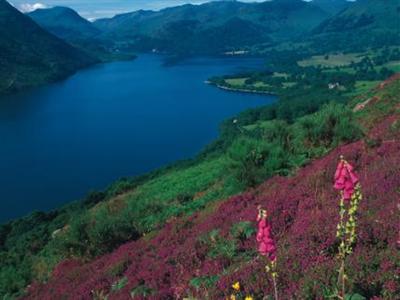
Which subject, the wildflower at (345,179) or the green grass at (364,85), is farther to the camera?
the green grass at (364,85)

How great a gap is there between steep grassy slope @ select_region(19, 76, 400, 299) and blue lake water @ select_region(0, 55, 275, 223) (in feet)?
179

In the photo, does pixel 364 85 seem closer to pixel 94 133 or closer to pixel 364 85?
pixel 364 85

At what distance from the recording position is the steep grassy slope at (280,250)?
7.28 metres

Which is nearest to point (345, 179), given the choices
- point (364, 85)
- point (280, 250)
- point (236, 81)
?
point (280, 250)

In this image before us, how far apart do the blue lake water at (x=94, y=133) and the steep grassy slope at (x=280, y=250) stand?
54419 millimetres

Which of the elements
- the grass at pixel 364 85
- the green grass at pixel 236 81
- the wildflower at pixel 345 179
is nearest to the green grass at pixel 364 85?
the grass at pixel 364 85

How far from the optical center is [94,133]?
107m

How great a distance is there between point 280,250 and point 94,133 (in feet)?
333

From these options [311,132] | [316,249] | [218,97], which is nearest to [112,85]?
[218,97]

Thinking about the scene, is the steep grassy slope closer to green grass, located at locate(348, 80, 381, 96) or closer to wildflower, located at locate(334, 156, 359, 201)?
wildflower, located at locate(334, 156, 359, 201)

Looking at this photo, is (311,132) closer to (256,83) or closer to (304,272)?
(304,272)

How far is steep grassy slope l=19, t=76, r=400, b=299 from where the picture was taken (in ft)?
23.9

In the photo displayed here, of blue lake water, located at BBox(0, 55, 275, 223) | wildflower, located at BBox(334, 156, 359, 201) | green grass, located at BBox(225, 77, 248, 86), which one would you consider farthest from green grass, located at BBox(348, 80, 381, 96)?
wildflower, located at BBox(334, 156, 359, 201)

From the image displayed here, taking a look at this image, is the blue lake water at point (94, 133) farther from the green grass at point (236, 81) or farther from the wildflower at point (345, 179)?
the wildflower at point (345, 179)
